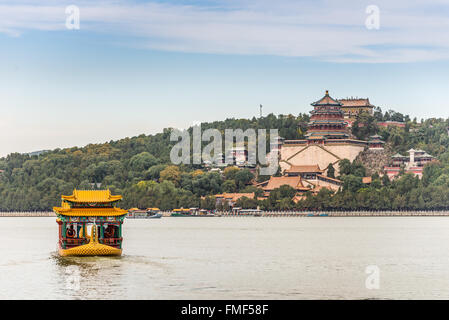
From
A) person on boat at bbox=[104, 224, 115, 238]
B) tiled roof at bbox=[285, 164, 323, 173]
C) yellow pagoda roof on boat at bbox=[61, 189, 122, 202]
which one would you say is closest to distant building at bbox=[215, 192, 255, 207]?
tiled roof at bbox=[285, 164, 323, 173]

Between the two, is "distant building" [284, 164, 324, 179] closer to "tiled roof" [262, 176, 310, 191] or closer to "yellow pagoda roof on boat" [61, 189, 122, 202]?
"tiled roof" [262, 176, 310, 191]

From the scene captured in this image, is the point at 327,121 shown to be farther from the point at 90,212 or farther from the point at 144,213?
the point at 90,212

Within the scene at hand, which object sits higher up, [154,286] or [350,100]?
[350,100]

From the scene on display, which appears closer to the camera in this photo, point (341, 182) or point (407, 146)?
point (341, 182)

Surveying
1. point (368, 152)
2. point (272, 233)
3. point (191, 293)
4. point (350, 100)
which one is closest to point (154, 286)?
point (191, 293)

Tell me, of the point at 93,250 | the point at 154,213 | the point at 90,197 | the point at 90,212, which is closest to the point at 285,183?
the point at 154,213
